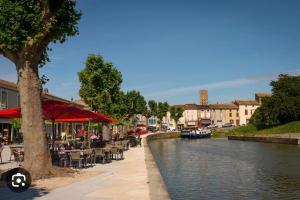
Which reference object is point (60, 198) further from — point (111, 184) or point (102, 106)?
point (102, 106)

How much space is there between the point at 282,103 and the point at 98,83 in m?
43.4

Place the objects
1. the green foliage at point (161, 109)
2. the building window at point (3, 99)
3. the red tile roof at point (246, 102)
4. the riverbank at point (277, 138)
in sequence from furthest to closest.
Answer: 1. the red tile roof at point (246, 102)
2. the green foliage at point (161, 109)
3. the riverbank at point (277, 138)
4. the building window at point (3, 99)

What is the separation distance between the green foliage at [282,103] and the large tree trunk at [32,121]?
6640cm

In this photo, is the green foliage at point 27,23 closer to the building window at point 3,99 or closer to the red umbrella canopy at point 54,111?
the red umbrella canopy at point 54,111

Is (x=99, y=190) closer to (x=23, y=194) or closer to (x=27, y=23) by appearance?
(x=23, y=194)

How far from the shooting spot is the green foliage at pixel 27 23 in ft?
48.6

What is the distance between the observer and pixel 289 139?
197ft

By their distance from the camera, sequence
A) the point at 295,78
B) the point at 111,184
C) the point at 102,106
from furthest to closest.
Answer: the point at 295,78
the point at 102,106
the point at 111,184

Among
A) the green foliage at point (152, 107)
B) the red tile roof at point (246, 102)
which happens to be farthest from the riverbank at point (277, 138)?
the red tile roof at point (246, 102)

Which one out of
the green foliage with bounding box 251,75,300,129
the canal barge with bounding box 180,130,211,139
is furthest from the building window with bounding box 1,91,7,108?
the canal barge with bounding box 180,130,211,139

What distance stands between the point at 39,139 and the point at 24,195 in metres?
3.83

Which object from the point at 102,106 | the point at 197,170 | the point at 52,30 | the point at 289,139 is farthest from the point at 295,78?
the point at 52,30

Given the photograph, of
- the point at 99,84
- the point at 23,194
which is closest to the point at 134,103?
the point at 99,84

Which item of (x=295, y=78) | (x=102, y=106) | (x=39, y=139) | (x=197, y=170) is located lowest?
(x=197, y=170)
